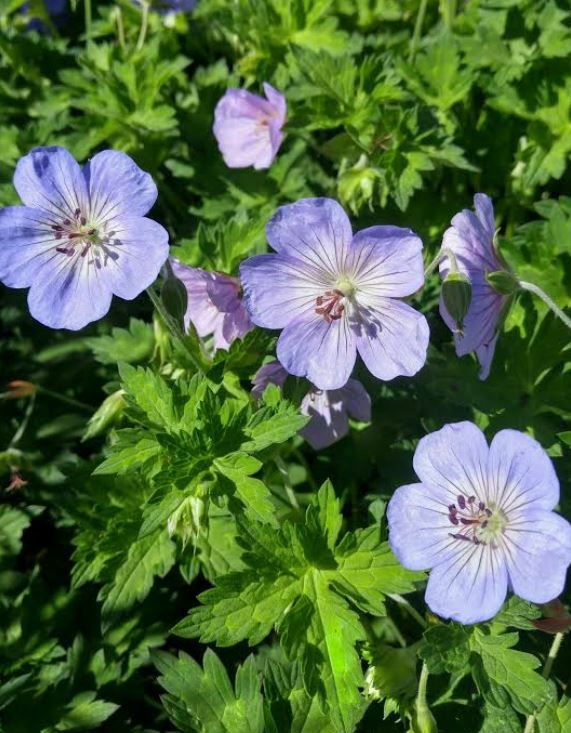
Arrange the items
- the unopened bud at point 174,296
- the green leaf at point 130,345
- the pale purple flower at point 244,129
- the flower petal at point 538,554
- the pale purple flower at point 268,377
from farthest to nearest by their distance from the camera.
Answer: the pale purple flower at point 244,129 → the green leaf at point 130,345 → the pale purple flower at point 268,377 → the unopened bud at point 174,296 → the flower petal at point 538,554

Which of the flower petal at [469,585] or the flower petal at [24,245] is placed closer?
the flower petal at [469,585]

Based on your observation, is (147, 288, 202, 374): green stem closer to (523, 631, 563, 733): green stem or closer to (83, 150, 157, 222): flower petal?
(83, 150, 157, 222): flower petal

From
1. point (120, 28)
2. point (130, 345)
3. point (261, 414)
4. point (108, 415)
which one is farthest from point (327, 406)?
point (120, 28)

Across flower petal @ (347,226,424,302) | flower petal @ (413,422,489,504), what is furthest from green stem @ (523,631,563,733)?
Result: flower petal @ (347,226,424,302)

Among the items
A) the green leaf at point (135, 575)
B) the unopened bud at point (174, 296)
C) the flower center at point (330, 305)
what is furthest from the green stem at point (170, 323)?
the green leaf at point (135, 575)

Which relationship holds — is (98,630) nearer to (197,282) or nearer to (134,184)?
(197,282)

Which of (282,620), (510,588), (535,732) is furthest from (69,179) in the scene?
(535,732)

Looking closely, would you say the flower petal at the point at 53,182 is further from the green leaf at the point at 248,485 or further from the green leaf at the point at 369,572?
the green leaf at the point at 369,572
